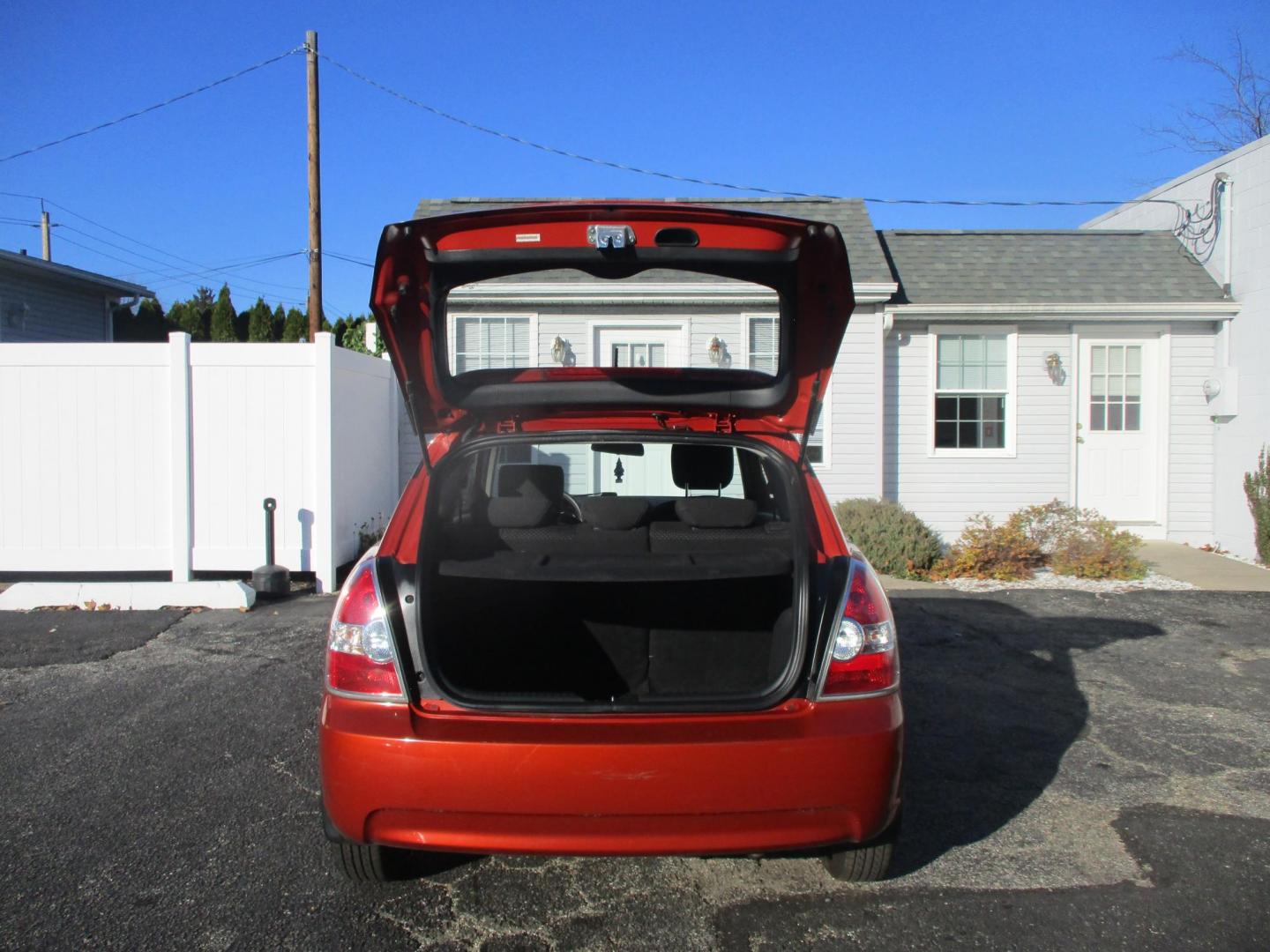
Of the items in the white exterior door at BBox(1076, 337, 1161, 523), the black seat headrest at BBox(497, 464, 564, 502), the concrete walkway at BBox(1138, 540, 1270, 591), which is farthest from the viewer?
the white exterior door at BBox(1076, 337, 1161, 523)

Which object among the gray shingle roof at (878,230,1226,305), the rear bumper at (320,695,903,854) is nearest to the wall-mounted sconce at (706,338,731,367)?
the gray shingle roof at (878,230,1226,305)

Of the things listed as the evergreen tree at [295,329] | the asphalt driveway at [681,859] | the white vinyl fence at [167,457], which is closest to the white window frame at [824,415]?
the white vinyl fence at [167,457]

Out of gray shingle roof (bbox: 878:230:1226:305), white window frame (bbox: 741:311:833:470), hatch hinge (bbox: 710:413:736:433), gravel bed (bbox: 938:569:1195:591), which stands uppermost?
gray shingle roof (bbox: 878:230:1226:305)

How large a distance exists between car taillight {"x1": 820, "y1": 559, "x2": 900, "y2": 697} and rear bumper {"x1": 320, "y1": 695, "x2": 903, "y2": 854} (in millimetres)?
128

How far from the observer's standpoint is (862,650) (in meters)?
2.59

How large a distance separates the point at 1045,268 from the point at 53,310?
15.2m

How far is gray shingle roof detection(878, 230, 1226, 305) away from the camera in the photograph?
1020 centimetres

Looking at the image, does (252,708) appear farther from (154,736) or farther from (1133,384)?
(1133,384)

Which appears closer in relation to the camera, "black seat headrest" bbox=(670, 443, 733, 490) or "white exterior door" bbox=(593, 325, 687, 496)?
"black seat headrest" bbox=(670, 443, 733, 490)

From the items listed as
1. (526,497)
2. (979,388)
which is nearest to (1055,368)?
(979,388)

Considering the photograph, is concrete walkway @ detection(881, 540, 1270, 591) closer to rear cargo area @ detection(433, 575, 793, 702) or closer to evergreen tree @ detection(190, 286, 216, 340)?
rear cargo area @ detection(433, 575, 793, 702)

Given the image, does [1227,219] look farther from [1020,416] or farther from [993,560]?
[993,560]

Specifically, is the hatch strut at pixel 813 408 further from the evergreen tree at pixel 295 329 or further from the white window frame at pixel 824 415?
the evergreen tree at pixel 295 329

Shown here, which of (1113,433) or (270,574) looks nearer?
(270,574)
